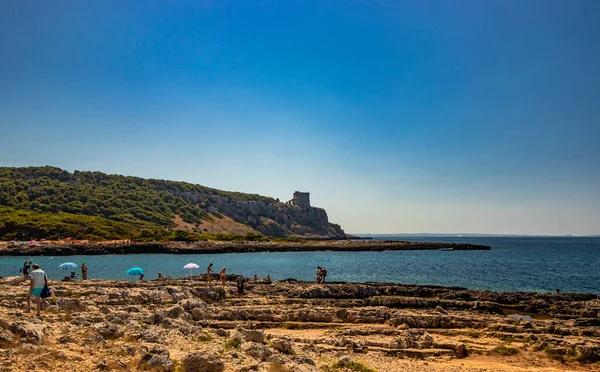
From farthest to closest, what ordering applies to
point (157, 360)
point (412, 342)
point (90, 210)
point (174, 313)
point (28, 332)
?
point (90, 210) < point (174, 313) < point (412, 342) < point (28, 332) < point (157, 360)

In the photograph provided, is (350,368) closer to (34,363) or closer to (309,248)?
(34,363)

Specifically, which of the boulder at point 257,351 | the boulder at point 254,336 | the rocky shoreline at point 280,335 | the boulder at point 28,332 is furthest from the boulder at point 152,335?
the boulder at point 254,336

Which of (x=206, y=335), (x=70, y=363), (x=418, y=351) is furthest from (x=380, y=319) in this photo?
(x=70, y=363)

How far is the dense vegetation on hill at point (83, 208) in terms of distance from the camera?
10894 cm

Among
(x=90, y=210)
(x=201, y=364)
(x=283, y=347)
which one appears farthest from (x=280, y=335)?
(x=90, y=210)

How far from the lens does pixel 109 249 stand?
9225cm

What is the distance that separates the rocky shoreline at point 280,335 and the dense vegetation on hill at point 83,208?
90.7m

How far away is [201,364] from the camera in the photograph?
10172 mm

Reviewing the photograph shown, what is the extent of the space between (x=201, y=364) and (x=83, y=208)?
155 metres

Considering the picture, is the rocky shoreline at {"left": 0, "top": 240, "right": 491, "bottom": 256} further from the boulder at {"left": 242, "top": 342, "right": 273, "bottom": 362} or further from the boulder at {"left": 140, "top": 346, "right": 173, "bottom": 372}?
the boulder at {"left": 140, "top": 346, "right": 173, "bottom": 372}

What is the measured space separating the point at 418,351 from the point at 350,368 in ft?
16.4

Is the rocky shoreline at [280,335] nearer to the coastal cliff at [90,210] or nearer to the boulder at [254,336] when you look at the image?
the boulder at [254,336]

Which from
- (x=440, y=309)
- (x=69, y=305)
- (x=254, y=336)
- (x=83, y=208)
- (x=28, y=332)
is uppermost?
(x=83, y=208)

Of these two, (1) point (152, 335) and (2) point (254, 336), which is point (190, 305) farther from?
(1) point (152, 335)
